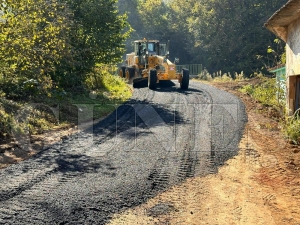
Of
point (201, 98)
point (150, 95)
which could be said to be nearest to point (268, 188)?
point (201, 98)

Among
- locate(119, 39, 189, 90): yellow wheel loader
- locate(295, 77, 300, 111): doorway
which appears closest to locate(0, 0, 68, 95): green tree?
locate(295, 77, 300, 111): doorway

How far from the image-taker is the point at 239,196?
6160 millimetres

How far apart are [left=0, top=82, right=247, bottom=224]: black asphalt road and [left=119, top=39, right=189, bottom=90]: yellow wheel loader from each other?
6.61m

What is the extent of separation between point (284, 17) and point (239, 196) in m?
5.72

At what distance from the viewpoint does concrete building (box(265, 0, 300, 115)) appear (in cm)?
978

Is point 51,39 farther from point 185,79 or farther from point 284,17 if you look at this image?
point 185,79

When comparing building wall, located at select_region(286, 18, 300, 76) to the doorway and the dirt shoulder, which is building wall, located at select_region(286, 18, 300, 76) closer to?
the doorway

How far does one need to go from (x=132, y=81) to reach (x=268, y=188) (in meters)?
17.9

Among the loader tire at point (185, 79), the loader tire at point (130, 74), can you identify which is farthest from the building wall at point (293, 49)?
the loader tire at point (130, 74)

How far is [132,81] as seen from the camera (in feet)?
78.0

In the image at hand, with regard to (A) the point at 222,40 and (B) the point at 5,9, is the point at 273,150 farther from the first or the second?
(A) the point at 222,40

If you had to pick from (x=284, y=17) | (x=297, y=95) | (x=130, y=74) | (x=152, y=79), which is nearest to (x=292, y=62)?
(x=297, y=95)

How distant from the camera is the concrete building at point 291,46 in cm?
978

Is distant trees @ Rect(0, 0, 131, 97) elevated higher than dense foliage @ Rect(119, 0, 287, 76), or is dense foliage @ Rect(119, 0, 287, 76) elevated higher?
dense foliage @ Rect(119, 0, 287, 76)
